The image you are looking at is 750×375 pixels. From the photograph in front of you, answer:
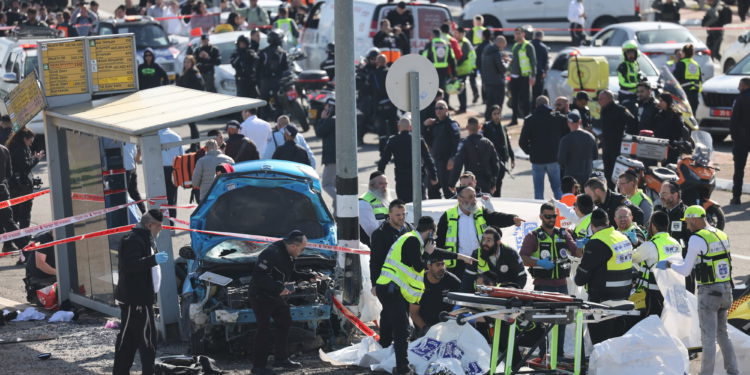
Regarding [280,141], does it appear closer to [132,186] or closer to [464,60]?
[132,186]

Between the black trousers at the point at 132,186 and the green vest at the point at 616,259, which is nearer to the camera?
the green vest at the point at 616,259

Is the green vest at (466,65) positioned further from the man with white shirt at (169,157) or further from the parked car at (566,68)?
the man with white shirt at (169,157)

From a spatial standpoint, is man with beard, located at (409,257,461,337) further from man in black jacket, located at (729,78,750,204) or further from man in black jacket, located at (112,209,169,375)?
man in black jacket, located at (729,78,750,204)

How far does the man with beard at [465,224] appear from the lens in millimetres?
12477

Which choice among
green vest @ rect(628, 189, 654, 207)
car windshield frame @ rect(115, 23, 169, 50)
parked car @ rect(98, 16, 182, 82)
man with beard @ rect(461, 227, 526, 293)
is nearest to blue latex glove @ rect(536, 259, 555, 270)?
man with beard @ rect(461, 227, 526, 293)

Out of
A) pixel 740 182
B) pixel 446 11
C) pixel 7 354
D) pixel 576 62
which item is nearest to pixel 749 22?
pixel 446 11

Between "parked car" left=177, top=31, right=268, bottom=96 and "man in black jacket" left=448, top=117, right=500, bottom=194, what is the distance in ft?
35.5

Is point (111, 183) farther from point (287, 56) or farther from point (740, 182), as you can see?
point (287, 56)

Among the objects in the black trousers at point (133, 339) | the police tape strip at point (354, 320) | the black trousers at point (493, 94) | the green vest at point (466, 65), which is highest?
the green vest at point (466, 65)

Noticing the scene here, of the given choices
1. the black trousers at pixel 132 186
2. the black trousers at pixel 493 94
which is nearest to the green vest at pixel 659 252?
the black trousers at pixel 132 186

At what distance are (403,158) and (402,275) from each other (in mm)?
5794

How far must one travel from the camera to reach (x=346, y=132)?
1224 centimetres

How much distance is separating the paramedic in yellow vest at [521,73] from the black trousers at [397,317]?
13.7 meters

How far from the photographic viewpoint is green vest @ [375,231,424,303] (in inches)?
439
